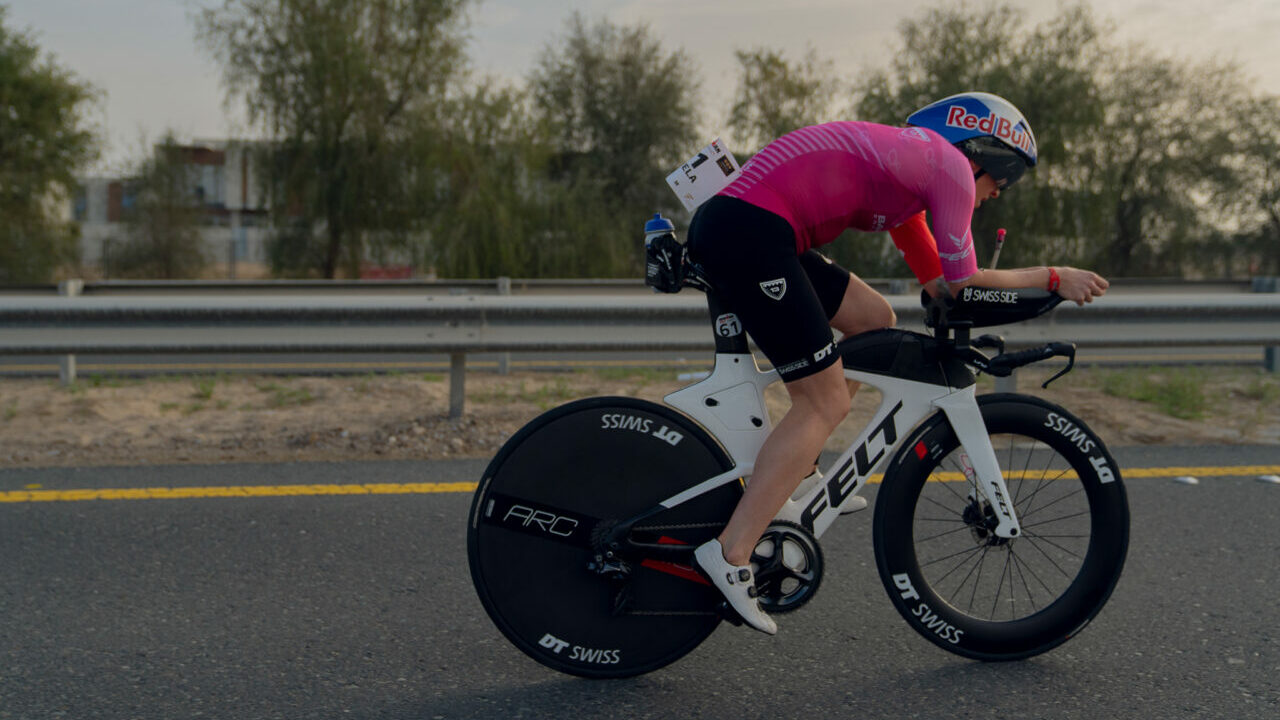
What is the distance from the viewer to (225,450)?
19.6 feet

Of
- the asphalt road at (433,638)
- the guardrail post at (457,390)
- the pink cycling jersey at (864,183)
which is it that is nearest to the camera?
the pink cycling jersey at (864,183)

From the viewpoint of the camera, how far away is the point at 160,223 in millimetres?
29609

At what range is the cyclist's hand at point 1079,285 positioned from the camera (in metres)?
2.87

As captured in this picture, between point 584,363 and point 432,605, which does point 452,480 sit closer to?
point 432,605

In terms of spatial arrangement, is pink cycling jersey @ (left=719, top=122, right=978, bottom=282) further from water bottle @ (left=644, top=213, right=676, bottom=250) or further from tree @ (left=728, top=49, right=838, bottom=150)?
tree @ (left=728, top=49, right=838, bottom=150)

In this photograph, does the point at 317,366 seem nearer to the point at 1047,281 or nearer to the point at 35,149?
the point at 1047,281

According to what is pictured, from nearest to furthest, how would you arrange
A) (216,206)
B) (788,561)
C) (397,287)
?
1. (788,561)
2. (397,287)
3. (216,206)

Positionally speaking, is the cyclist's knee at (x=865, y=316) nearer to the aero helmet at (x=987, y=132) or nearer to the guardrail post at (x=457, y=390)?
the aero helmet at (x=987, y=132)

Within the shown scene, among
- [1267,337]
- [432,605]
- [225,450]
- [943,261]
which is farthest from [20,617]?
[1267,337]

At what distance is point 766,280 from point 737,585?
837mm

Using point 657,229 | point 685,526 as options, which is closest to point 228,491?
point 685,526

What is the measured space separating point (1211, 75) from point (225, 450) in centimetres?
3020

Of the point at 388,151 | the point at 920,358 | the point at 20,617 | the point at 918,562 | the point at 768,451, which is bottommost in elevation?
the point at 20,617

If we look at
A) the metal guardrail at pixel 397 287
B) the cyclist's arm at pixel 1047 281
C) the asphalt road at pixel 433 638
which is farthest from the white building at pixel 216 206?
the cyclist's arm at pixel 1047 281
